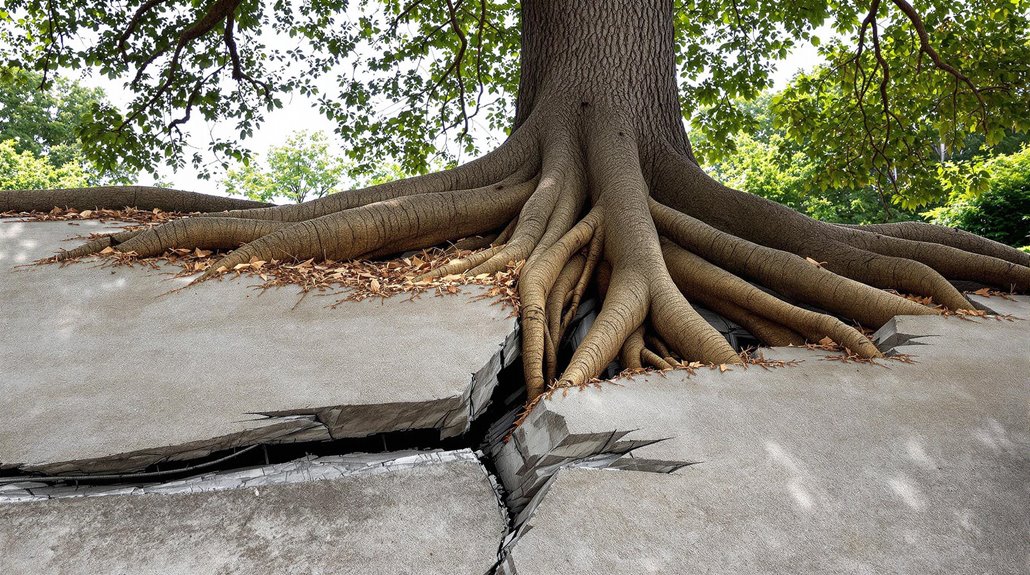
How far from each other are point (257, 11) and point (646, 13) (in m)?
6.32

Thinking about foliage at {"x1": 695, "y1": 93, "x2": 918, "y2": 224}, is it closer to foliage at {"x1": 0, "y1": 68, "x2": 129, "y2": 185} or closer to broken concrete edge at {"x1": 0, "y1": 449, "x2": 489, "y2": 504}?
broken concrete edge at {"x1": 0, "y1": 449, "x2": 489, "y2": 504}

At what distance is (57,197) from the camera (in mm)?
5184

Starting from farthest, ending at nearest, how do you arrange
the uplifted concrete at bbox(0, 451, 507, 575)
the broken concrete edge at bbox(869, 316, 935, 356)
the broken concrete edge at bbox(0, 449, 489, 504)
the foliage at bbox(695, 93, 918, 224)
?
the foliage at bbox(695, 93, 918, 224) < the broken concrete edge at bbox(869, 316, 935, 356) < the broken concrete edge at bbox(0, 449, 489, 504) < the uplifted concrete at bbox(0, 451, 507, 575)

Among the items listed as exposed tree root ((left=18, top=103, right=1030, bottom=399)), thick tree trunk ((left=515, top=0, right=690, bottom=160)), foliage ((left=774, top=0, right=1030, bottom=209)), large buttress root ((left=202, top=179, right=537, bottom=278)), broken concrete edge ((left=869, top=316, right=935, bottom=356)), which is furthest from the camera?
foliage ((left=774, top=0, right=1030, bottom=209))

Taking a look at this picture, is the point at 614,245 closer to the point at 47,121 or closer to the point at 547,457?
the point at 547,457

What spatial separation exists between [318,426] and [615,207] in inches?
115

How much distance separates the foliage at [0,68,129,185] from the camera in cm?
2814

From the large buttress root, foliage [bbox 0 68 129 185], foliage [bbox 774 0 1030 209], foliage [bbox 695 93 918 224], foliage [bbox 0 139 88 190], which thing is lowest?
foliage [bbox 695 93 918 224]

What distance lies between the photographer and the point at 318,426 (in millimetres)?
2330

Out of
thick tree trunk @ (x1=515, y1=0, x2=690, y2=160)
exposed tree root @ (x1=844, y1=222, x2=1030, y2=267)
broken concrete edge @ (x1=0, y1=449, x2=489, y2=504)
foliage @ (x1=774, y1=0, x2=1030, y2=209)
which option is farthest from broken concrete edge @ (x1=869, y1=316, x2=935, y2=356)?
foliage @ (x1=774, y1=0, x2=1030, y2=209)

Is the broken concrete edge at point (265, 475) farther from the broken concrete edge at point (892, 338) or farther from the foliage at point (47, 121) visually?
the foliage at point (47, 121)

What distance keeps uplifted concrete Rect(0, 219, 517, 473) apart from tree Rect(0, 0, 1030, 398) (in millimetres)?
A: 436

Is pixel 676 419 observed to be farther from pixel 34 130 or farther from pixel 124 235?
pixel 34 130

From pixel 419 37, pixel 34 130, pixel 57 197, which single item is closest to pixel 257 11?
pixel 419 37
